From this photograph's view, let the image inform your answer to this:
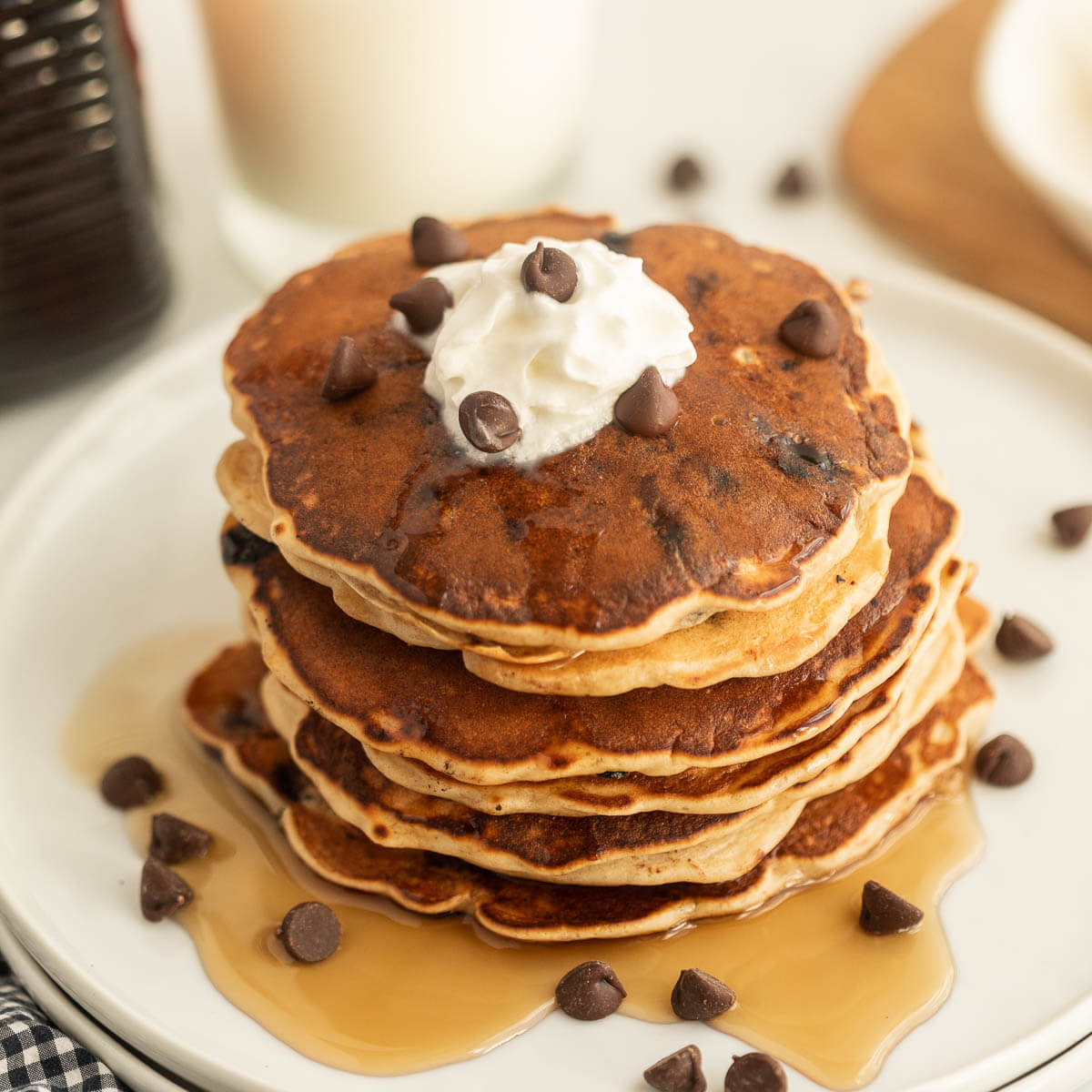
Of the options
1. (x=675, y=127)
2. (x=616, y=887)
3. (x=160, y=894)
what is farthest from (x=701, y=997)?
(x=675, y=127)

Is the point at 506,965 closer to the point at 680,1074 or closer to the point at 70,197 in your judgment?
the point at 680,1074

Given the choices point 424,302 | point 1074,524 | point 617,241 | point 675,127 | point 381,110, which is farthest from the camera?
point 675,127

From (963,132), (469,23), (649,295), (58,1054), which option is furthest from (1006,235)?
(58,1054)

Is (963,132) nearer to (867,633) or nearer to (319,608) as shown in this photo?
(867,633)

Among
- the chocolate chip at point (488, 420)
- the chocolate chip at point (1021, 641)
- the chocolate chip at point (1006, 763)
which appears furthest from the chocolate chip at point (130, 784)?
the chocolate chip at point (1021, 641)

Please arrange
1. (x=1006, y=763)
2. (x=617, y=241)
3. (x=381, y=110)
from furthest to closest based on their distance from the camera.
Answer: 1. (x=381, y=110)
2. (x=617, y=241)
3. (x=1006, y=763)

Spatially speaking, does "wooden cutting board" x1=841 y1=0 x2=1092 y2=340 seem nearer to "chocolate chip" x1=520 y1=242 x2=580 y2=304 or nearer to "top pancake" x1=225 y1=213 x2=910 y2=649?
"top pancake" x1=225 y1=213 x2=910 y2=649
